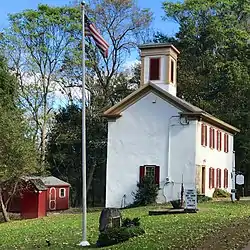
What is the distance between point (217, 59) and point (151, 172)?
17.1m

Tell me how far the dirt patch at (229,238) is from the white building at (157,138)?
16.6 meters

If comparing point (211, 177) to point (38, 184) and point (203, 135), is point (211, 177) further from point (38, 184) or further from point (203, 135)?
point (38, 184)

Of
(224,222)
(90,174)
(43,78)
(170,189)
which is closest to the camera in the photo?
(224,222)

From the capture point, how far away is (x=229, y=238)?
41.2 ft

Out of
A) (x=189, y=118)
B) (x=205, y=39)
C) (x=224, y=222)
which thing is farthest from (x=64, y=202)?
(x=224, y=222)

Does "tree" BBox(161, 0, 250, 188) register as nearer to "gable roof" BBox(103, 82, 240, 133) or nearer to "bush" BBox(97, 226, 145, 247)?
"gable roof" BBox(103, 82, 240, 133)

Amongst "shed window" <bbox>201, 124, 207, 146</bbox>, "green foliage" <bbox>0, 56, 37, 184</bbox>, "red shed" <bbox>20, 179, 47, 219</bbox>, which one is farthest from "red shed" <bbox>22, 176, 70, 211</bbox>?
"shed window" <bbox>201, 124, 207, 146</bbox>

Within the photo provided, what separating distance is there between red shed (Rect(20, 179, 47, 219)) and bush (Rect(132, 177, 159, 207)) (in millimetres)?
6043

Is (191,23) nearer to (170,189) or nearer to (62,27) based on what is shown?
(62,27)

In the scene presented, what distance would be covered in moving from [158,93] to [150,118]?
159cm

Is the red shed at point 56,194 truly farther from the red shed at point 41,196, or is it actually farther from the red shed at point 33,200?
the red shed at point 33,200

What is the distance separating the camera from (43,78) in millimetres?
42531

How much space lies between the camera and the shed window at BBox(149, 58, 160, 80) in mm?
33969

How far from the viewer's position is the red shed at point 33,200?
3297 centimetres
